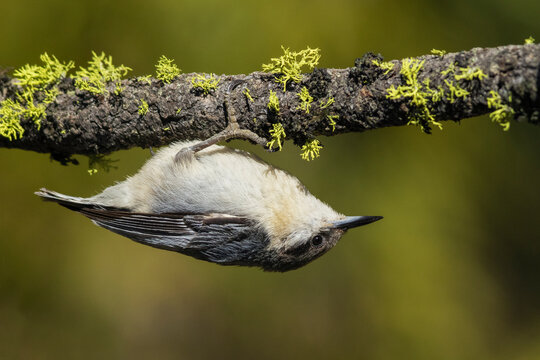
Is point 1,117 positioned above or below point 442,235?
above

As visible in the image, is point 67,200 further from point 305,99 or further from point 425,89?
point 425,89

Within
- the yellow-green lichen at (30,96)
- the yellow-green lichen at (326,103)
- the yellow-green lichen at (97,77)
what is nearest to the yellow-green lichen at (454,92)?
the yellow-green lichen at (326,103)

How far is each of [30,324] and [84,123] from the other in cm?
249

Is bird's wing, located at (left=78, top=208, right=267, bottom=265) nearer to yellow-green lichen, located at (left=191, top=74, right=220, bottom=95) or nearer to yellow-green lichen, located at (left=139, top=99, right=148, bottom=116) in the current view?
yellow-green lichen, located at (left=139, top=99, right=148, bottom=116)

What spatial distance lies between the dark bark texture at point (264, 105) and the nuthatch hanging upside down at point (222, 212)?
15 centimetres

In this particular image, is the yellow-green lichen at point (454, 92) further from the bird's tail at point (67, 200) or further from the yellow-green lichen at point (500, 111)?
the bird's tail at point (67, 200)

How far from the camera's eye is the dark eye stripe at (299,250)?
260cm

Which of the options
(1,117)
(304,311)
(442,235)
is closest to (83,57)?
(1,117)

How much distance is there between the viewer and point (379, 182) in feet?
14.6

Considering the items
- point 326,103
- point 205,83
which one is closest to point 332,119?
point 326,103

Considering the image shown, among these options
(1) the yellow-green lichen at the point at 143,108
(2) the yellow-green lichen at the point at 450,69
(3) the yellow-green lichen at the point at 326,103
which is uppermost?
(1) the yellow-green lichen at the point at 143,108

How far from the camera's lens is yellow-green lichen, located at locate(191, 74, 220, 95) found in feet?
7.63

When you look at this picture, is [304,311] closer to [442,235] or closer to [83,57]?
[442,235]

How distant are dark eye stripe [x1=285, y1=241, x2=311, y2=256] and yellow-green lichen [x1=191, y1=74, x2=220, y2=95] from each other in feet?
2.77
